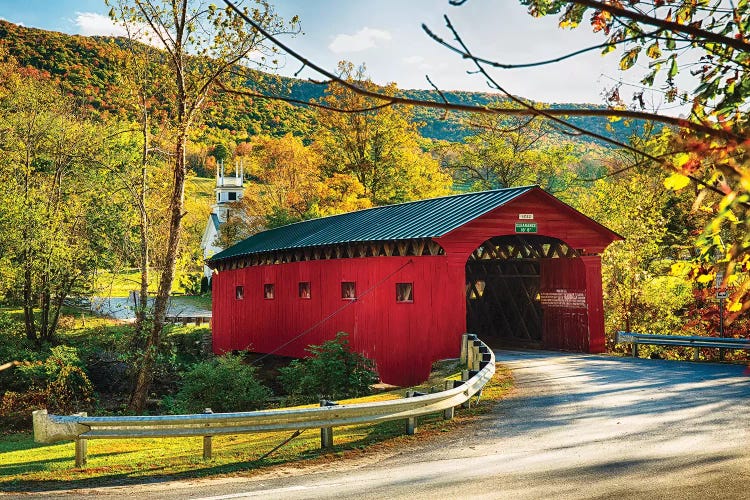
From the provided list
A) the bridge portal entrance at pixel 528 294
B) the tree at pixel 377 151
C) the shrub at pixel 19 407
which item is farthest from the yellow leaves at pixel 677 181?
the tree at pixel 377 151

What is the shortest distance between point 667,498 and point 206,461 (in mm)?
4595

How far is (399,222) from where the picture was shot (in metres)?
17.8

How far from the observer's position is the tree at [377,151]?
3856 centimetres

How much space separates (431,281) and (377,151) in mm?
24322

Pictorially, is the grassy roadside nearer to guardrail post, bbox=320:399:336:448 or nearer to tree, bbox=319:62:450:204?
guardrail post, bbox=320:399:336:448

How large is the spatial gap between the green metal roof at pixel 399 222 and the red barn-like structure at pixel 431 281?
0.23 feet

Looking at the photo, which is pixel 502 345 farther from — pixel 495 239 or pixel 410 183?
pixel 410 183

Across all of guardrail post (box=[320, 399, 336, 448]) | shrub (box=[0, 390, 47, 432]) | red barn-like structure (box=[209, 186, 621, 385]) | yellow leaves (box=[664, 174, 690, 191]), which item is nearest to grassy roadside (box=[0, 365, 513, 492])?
guardrail post (box=[320, 399, 336, 448])

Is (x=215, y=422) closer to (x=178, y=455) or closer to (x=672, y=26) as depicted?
(x=178, y=455)

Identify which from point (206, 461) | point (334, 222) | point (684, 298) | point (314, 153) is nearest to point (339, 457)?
point (206, 461)

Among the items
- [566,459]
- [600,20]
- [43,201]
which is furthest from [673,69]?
[43,201]

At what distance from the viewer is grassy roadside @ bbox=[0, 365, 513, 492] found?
22.8 feet

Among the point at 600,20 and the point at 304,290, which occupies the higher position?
the point at 600,20

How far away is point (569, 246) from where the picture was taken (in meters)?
17.7
